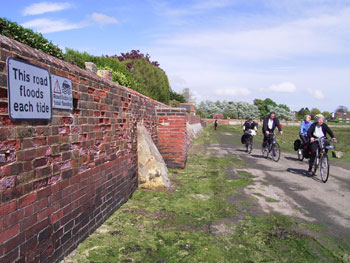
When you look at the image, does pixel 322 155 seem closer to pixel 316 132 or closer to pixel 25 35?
pixel 316 132

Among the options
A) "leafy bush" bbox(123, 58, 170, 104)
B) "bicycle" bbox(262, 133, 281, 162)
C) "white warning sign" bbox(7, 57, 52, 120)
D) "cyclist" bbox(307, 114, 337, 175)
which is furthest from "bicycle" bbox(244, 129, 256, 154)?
"white warning sign" bbox(7, 57, 52, 120)

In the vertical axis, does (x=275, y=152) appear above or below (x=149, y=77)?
below

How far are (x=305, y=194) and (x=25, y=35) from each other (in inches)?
296

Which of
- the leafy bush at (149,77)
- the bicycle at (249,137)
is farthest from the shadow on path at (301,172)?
the leafy bush at (149,77)

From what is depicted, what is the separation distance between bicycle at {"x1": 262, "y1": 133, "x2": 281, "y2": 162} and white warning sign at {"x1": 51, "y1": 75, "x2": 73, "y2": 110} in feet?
29.7

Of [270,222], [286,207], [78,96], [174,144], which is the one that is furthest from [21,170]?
[174,144]

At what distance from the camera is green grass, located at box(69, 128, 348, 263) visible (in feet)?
11.1

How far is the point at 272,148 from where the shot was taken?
37.0 ft

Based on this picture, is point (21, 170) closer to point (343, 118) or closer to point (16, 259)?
point (16, 259)

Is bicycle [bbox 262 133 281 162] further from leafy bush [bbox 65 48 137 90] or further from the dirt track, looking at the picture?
leafy bush [bbox 65 48 137 90]

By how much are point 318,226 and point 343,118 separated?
165 metres

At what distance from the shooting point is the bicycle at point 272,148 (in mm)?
11036

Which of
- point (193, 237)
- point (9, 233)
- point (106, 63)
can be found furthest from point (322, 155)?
point (106, 63)

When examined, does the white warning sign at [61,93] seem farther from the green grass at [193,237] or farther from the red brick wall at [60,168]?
the green grass at [193,237]
